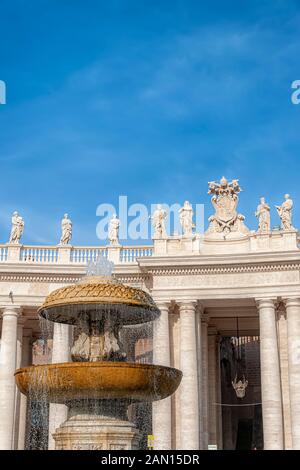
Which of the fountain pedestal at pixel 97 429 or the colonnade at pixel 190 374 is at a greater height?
the colonnade at pixel 190 374

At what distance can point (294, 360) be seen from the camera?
38656 millimetres

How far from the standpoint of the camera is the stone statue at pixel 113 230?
43344mm

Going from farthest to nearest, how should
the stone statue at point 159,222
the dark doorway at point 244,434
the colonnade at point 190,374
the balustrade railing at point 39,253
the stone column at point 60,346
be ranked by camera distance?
the dark doorway at point 244,434 → the balustrade railing at point 39,253 → the stone statue at point 159,222 → the stone column at point 60,346 → the colonnade at point 190,374

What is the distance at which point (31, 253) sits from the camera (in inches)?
1688

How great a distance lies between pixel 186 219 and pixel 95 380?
25.8 metres

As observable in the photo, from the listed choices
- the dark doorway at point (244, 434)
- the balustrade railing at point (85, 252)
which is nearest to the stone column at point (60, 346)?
the balustrade railing at point (85, 252)

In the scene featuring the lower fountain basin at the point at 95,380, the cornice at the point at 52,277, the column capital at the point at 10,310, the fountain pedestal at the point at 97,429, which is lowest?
the fountain pedestal at the point at 97,429

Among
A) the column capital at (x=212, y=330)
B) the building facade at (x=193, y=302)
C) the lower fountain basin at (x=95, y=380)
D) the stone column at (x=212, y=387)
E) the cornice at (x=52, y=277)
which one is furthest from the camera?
the column capital at (x=212, y=330)

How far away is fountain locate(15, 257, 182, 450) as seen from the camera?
17891mm

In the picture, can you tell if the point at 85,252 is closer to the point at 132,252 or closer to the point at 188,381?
the point at 132,252

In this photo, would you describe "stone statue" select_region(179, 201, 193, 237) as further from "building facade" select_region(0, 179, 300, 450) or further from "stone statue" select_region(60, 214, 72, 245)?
"stone statue" select_region(60, 214, 72, 245)

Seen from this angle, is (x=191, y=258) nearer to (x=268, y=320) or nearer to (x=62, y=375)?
(x=268, y=320)

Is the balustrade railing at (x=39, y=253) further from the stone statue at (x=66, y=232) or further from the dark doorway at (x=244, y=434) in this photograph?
the dark doorway at (x=244, y=434)

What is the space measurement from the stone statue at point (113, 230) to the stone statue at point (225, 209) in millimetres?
5500
